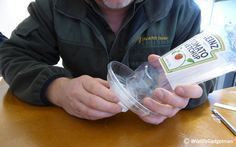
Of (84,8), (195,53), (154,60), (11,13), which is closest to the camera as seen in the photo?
(195,53)

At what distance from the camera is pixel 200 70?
0.46 metres

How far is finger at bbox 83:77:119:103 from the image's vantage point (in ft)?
1.62

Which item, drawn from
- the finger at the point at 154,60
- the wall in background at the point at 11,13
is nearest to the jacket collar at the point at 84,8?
the finger at the point at 154,60

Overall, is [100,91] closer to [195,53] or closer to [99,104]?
[99,104]

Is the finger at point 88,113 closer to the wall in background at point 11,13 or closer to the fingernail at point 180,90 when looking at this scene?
the fingernail at point 180,90

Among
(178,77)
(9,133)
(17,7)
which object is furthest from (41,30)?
(17,7)

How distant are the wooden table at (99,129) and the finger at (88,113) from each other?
24mm

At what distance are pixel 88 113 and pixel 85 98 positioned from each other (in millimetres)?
29

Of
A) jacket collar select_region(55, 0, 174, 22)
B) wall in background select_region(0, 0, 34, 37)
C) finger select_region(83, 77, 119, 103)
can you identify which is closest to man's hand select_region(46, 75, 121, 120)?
finger select_region(83, 77, 119, 103)

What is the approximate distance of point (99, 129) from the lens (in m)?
0.54

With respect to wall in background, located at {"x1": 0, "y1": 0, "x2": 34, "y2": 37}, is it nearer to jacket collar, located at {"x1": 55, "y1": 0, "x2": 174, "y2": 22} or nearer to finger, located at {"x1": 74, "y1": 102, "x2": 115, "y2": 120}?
jacket collar, located at {"x1": 55, "y1": 0, "x2": 174, "y2": 22}

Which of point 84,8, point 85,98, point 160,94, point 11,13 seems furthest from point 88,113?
point 11,13

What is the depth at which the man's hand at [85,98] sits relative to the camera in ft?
1.63

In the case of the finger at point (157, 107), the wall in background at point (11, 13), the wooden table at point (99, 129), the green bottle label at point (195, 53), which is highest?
the green bottle label at point (195, 53)
